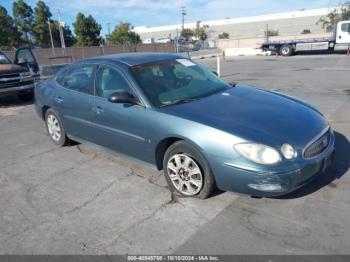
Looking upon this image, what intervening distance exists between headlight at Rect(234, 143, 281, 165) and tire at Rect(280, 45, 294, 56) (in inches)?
1201

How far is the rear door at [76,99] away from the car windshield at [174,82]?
0.96 m

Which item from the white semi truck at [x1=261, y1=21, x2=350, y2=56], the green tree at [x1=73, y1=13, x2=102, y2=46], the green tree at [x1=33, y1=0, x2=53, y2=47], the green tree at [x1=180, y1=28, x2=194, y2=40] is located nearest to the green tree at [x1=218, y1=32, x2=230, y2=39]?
the green tree at [x1=180, y1=28, x2=194, y2=40]

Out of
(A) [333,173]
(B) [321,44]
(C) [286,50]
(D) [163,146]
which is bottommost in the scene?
(C) [286,50]

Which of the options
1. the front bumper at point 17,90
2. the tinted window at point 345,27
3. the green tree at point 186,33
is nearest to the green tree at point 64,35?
the green tree at point 186,33

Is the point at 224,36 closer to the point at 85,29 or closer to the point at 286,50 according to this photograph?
the point at 85,29

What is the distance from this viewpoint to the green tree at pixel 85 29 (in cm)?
6544

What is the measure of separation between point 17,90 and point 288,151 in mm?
10018

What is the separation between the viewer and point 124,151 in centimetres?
481

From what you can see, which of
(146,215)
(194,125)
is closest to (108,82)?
(194,125)

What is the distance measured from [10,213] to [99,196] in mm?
993

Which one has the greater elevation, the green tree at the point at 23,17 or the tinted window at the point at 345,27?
the green tree at the point at 23,17

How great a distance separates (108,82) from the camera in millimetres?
5027

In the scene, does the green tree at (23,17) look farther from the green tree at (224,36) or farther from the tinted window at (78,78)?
the tinted window at (78,78)

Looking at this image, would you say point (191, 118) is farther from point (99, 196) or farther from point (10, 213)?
point (10, 213)
